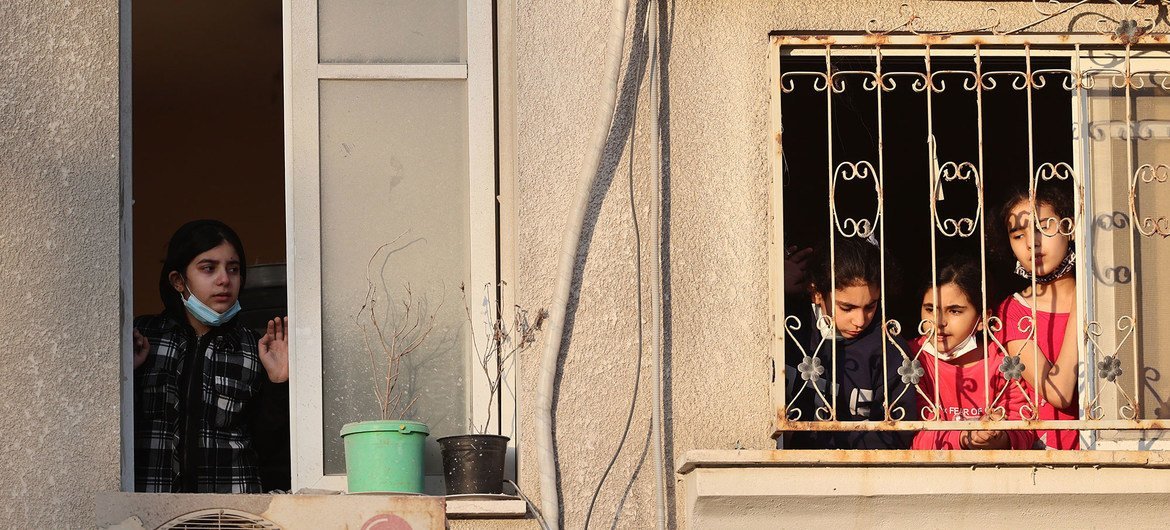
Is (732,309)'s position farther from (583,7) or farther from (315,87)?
(315,87)

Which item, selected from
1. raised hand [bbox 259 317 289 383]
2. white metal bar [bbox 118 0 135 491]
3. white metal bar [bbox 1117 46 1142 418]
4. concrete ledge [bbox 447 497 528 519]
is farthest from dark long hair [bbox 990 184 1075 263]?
white metal bar [bbox 118 0 135 491]

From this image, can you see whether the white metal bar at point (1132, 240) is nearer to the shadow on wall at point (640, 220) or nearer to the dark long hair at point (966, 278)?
the dark long hair at point (966, 278)

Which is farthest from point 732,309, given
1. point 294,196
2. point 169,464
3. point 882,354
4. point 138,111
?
point 138,111

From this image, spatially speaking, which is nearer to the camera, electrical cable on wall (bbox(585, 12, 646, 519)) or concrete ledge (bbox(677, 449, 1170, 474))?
concrete ledge (bbox(677, 449, 1170, 474))

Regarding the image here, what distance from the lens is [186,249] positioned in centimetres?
698

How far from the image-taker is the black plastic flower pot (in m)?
5.96

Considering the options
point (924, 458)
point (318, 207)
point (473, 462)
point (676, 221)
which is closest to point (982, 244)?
point (924, 458)

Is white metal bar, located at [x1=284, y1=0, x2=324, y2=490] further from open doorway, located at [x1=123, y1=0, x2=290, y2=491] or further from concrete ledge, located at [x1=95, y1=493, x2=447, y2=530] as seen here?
open doorway, located at [x1=123, y1=0, x2=290, y2=491]

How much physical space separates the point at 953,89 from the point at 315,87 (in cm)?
350

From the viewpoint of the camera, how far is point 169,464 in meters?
6.44

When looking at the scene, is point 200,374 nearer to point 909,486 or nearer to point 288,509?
point 288,509

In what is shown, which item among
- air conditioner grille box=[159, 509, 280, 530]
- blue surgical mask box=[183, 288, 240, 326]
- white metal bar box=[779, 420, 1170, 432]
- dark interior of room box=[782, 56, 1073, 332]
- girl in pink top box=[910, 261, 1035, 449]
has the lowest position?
air conditioner grille box=[159, 509, 280, 530]

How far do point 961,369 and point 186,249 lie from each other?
10.1ft

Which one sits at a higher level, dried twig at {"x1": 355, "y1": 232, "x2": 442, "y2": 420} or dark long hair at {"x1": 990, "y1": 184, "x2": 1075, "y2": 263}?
dark long hair at {"x1": 990, "y1": 184, "x2": 1075, "y2": 263}
